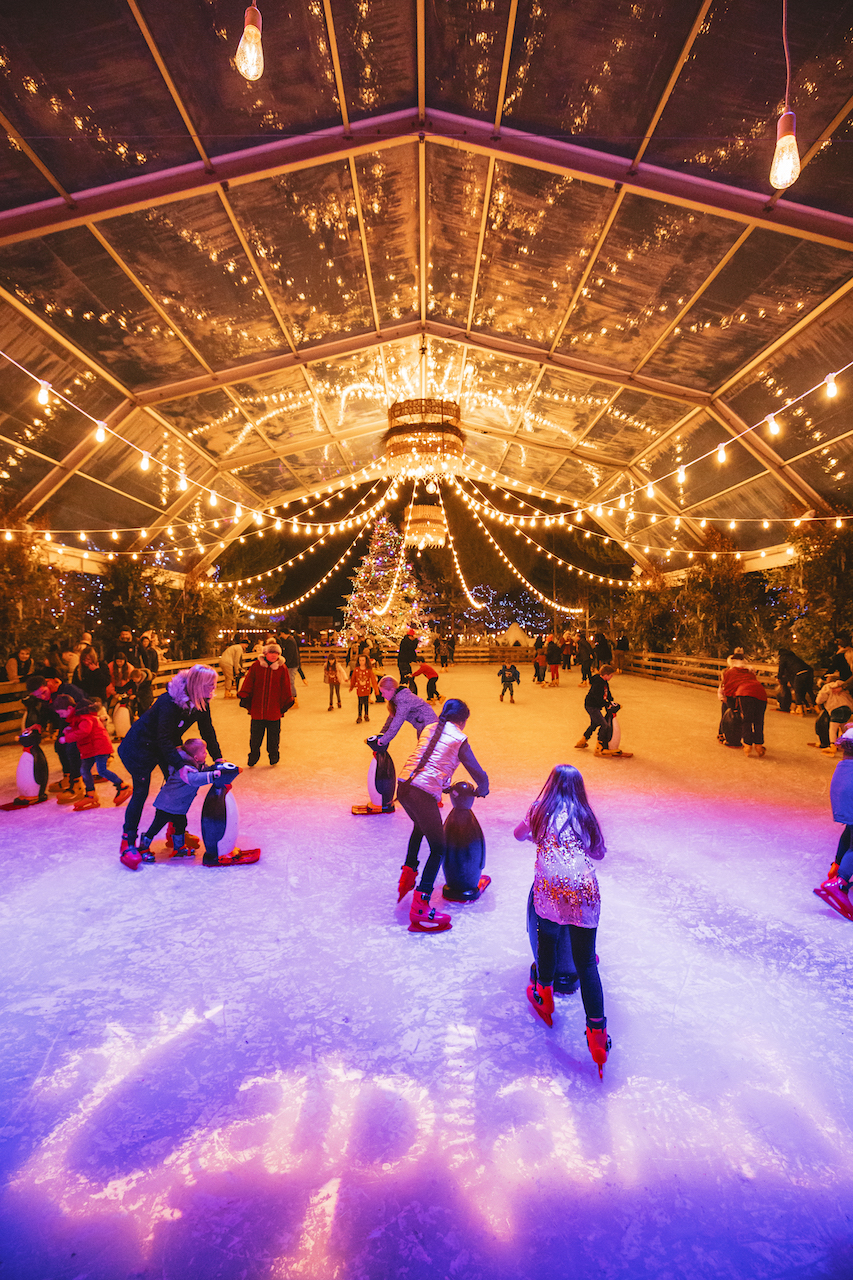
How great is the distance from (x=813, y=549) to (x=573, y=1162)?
10.1 meters

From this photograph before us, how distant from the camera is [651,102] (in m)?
5.59

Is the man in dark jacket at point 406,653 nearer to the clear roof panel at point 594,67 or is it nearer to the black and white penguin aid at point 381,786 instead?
the black and white penguin aid at point 381,786

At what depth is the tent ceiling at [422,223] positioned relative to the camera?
5.16 metres

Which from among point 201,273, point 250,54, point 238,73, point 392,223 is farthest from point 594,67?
point 201,273

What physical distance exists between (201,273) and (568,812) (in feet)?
26.1

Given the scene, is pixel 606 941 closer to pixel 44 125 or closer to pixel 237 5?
pixel 237 5

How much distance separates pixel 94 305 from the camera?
725 centimetres

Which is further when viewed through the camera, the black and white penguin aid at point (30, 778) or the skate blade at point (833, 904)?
the black and white penguin aid at point (30, 778)

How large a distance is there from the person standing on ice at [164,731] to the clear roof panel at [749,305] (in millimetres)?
7272

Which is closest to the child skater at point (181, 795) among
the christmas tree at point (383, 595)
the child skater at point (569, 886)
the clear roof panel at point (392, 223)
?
the child skater at point (569, 886)

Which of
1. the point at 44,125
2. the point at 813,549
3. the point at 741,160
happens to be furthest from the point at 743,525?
the point at 44,125

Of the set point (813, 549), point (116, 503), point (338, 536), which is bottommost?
point (813, 549)

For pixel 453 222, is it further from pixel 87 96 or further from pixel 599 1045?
pixel 599 1045

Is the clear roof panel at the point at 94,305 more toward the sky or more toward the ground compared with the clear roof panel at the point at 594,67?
more toward the ground
